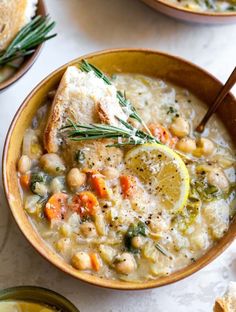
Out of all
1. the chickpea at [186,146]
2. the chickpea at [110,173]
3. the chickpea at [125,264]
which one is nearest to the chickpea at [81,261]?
the chickpea at [125,264]

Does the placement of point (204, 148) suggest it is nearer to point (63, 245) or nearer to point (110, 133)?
point (110, 133)

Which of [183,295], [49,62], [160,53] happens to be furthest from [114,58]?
[183,295]

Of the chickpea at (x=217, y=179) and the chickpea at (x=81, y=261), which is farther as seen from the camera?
the chickpea at (x=217, y=179)

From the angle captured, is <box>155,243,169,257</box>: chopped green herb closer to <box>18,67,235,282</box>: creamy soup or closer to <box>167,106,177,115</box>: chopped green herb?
<box>18,67,235,282</box>: creamy soup

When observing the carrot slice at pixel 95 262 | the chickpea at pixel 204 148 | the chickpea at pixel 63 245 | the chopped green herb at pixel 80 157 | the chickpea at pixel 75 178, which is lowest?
the chickpea at pixel 63 245

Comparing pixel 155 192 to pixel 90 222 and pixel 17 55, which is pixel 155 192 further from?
pixel 17 55

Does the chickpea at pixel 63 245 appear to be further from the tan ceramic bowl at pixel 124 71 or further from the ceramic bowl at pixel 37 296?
A: the ceramic bowl at pixel 37 296
